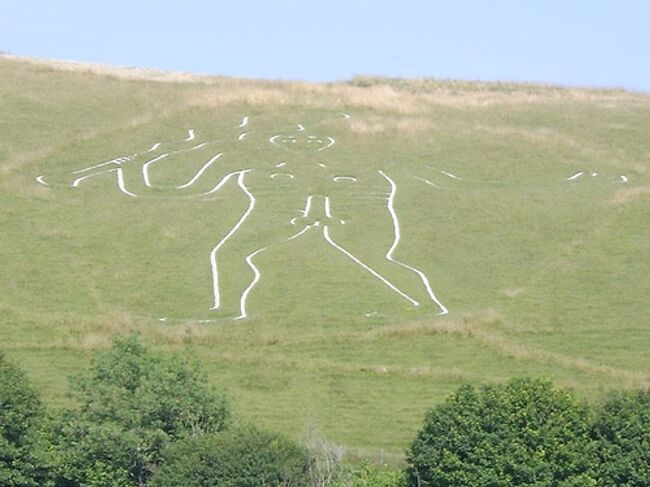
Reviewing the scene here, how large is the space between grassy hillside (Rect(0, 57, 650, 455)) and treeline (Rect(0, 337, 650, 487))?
4.62m

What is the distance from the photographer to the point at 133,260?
53125 mm

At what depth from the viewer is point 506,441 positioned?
31.4m

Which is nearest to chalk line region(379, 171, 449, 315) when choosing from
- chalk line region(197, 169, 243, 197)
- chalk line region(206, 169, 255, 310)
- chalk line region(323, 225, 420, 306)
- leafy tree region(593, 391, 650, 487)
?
chalk line region(323, 225, 420, 306)

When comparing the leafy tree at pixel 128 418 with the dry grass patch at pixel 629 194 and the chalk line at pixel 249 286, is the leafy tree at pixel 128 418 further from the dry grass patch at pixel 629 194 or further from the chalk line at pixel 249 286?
the dry grass patch at pixel 629 194

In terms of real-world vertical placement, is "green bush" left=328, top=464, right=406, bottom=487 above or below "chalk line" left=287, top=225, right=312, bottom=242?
above

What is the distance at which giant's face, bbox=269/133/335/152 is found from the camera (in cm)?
7056

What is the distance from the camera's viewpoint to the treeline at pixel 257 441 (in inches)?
1225

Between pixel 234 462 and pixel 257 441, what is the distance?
779mm

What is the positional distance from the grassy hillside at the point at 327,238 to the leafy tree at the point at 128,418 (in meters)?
4.49

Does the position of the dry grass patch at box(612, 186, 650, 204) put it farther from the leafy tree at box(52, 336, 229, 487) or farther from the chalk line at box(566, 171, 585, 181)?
the leafy tree at box(52, 336, 229, 487)

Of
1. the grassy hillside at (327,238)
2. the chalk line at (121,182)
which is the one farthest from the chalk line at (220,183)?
the chalk line at (121,182)

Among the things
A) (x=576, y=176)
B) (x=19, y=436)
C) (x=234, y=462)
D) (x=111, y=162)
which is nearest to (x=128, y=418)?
(x=19, y=436)

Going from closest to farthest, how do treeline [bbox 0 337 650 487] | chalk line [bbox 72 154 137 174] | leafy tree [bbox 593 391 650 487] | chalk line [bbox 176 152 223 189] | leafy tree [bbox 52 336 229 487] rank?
1. leafy tree [bbox 593 391 650 487]
2. treeline [bbox 0 337 650 487]
3. leafy tree [bbox 52 336 229 487]
4. chalk line [bbox 176 152 223 189]
5. chalk line [bbox 72 154 137 174]

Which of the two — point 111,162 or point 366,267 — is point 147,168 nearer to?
point 111,162
